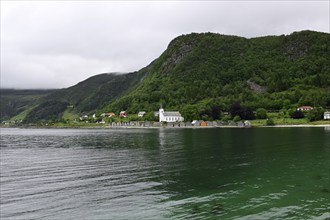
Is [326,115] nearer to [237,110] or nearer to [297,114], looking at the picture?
[297,114]

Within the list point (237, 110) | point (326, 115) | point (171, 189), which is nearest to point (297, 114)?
point (326, 115)

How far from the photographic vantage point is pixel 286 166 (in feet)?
125

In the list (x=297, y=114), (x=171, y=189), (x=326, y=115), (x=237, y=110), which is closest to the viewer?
(x=171, y=189)

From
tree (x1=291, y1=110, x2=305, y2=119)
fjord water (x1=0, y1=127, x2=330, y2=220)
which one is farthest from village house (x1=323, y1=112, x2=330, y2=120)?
fjord water (x1=0, y1=127, x2=330, y2=220)

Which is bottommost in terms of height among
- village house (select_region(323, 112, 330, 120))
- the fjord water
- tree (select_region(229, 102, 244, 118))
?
the fjord water

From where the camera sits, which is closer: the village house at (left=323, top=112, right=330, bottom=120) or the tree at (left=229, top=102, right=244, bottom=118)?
the village house at (left=323, top=112, right=330, bottom=120)

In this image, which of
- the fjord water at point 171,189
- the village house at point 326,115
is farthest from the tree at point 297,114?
the fjord water at point 171,189

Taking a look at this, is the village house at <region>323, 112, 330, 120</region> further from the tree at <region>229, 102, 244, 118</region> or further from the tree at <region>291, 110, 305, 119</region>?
the tree at <region>229, 102, 244, 118</region>

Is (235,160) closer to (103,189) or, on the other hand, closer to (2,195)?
(103,189)

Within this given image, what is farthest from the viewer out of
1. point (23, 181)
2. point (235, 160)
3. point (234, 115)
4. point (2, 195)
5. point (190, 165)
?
point (234, 115)

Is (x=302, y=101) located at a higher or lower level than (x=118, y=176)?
higher

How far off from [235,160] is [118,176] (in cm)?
1743

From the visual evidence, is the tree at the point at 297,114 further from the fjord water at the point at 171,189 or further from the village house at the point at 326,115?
the fjord water at the point at 171,189

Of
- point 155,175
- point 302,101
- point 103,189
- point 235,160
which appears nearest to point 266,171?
point 235,160
